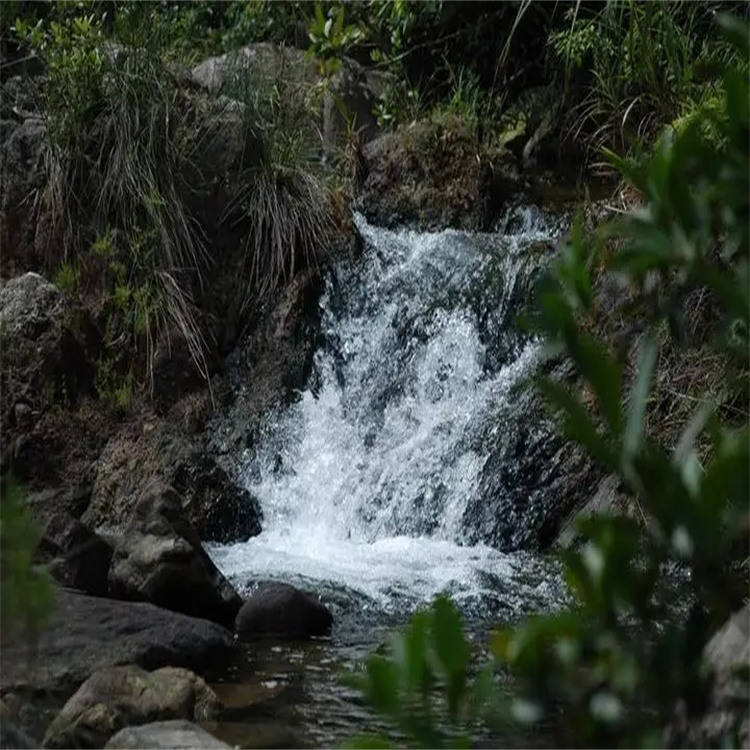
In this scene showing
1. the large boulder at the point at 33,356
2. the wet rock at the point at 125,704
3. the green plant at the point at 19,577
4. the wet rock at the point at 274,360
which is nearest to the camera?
the green plant at the point at 19,577

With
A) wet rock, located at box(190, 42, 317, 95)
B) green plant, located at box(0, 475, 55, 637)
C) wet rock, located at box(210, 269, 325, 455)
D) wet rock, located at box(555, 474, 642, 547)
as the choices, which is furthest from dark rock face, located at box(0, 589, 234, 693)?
wet rock, located at box(190, 42, 317, 95)

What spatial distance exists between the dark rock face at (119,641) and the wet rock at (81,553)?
356 mm

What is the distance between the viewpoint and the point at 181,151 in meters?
7.81

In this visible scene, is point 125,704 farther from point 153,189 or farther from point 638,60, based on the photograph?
point 638,60

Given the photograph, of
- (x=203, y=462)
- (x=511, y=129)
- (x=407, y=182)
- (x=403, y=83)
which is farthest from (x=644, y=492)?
(x=403, y=83)

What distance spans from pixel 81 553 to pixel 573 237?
392cm

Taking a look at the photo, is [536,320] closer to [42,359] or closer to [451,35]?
[42,359]

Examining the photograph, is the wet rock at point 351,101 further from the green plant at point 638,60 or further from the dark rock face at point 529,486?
the dark rock face at point 529,486

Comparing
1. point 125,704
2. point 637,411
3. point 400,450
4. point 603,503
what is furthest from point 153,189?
point 637,411

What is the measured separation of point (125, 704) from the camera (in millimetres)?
3914

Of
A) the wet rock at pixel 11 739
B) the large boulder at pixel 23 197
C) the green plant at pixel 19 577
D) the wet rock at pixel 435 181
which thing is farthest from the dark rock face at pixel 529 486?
the green plant at pixel 19 577

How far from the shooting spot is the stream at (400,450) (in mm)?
5395

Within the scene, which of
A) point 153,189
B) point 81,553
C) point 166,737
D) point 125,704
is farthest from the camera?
point 153,189

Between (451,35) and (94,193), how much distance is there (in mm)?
3345
